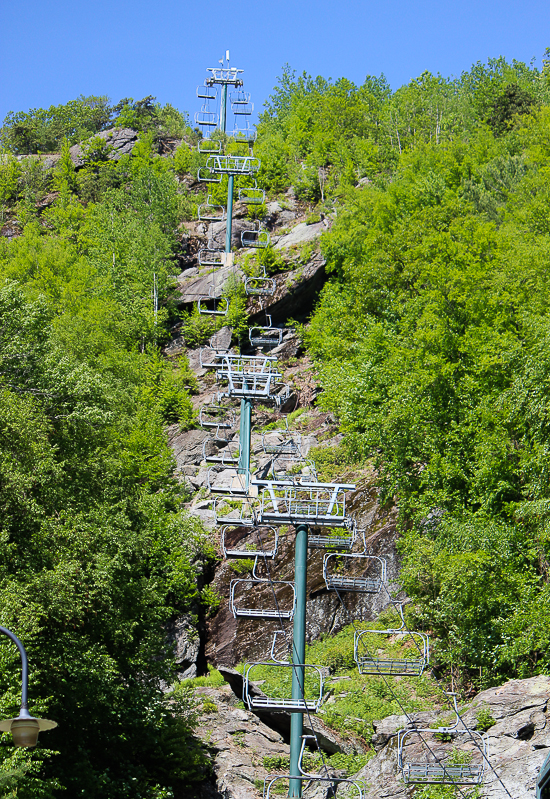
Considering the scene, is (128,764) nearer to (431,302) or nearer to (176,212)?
(431,302)

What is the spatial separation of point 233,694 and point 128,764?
7841mm

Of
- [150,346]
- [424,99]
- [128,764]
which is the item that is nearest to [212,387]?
[150,346]

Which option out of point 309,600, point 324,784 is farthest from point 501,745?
point 309,600

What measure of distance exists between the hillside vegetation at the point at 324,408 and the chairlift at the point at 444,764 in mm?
3625

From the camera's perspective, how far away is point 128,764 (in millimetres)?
22578

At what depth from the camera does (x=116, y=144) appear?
3359 inches

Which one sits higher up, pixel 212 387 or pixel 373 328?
pixel 373 328

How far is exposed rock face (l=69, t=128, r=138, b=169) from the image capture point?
8319 cm

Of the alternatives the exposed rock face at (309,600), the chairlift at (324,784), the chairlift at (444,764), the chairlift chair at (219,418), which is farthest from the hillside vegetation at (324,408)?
the chairlift at (444,764)

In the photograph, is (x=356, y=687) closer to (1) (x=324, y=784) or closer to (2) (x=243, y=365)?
(1) (x=324, y=784)

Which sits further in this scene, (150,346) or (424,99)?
(424,99)

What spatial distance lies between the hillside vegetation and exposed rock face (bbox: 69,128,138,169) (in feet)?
90.6

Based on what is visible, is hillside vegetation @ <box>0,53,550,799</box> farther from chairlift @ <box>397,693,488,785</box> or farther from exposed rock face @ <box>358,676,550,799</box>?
chairlift @ <box>397,693,488,785</box>

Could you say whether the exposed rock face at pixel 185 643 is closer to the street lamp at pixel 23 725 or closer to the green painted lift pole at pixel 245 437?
the green painted lift pole at pixel 245 437
